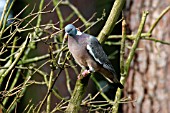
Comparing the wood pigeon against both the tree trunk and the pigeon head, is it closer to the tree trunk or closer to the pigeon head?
the pigeon head

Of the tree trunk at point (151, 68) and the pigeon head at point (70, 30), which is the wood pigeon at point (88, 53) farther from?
the tree trunk at point (151, 68)

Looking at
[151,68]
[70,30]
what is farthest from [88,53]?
[151,68]

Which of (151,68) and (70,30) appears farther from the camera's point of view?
(151,68)

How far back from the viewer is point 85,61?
7.50ft

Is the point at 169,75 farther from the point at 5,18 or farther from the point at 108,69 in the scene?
the point at 5,18

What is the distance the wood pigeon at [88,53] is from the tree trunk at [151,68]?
1559mm

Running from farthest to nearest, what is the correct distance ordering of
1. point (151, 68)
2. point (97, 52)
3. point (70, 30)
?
point (151, 68) < point (97, 52) < point (70, 30)

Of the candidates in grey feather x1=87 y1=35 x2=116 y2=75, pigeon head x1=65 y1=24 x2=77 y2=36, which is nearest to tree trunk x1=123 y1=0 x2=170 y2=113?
grey feather x1=87 y1=35 x2=116 y2=75

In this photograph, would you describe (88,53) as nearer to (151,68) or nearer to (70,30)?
(70,30)

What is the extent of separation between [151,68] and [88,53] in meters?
1.74

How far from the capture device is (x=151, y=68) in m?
3.94

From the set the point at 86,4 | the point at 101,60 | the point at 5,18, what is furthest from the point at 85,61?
the point at 86,4

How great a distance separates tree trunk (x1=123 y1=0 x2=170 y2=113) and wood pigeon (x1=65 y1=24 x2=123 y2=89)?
1559mm

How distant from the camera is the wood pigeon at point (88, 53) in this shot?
218 cm
